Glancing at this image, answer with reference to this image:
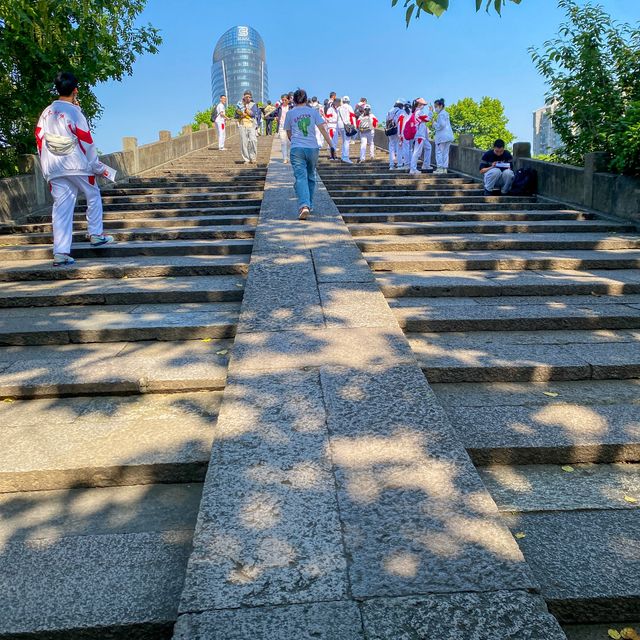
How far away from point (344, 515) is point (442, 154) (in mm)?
13630

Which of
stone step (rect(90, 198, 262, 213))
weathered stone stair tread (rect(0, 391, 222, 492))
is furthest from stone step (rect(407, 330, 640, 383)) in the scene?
stone step (rect(90, 198, 262, 213))

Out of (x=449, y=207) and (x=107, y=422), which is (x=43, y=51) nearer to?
(x=449, y=207)

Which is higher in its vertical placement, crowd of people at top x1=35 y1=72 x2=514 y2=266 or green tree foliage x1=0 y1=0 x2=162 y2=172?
green tree foliage x1=0 y1=0 x2=162 y2=172

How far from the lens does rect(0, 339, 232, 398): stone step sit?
4.03 m

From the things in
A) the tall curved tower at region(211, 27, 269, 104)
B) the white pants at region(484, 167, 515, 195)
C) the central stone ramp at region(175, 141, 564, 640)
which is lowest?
the central stone ramp at region(175, 141, 564, 640)

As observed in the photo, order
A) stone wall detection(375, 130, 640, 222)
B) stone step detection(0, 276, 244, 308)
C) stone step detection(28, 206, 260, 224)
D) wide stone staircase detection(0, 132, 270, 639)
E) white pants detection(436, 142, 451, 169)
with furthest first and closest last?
white pants detection(436, 142, 451, 169) < stone step detection(28, 206, 260, 224) < stone wall detection(375, 130, 640, 222) < stone step detection(0, 276, 244, 308) < wide stone staircase detection(0, 132, 270, 639)

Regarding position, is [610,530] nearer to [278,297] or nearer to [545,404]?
[545,404]

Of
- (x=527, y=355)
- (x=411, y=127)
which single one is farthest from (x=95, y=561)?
(x=411, y=127)

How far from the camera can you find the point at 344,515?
252 cm

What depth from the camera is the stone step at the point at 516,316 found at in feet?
16.3

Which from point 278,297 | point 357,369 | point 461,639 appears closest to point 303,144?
point 278,297

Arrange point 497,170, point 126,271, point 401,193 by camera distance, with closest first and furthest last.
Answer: point 126,271, point 497,170, point 401,193

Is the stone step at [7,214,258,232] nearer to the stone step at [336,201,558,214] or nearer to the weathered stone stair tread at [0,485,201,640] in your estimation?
the stone step at [336,201,558,214]

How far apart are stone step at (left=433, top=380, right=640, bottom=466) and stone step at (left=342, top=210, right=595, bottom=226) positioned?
5038 mm
